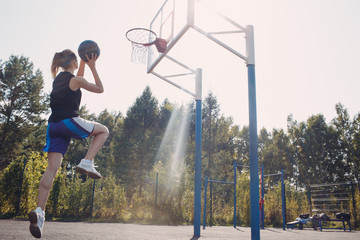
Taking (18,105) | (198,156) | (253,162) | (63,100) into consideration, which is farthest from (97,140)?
(18,105)

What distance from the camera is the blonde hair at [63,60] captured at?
2641 mm

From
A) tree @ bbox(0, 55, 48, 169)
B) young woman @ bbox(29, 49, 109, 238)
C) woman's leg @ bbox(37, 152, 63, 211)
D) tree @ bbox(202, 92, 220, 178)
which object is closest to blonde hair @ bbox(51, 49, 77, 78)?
young woman @ bbox(29, 49, 109, 238)

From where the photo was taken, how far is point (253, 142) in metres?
4.31

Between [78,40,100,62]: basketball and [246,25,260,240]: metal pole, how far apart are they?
2698 mm

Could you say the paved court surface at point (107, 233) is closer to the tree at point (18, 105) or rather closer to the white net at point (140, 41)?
the white net at point (140, 41)

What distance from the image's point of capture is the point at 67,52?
8.86ft

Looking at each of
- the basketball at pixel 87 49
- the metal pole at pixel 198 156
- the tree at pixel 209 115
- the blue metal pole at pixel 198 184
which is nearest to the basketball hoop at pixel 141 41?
the metal pole at pixel 198 156

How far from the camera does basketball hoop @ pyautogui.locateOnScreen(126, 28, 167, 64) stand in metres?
6.04

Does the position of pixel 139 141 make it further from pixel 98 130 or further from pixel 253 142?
pixel 98 130

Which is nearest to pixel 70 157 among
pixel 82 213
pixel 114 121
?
pixel 114 121

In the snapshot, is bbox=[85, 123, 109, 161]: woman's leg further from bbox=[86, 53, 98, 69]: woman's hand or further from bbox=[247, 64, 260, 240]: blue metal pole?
bbox=[247, 64, 260, 240]: blue metal pole

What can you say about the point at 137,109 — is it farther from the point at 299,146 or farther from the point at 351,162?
the point at 351,162

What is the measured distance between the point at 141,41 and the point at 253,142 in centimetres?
357

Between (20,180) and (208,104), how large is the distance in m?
28.4
